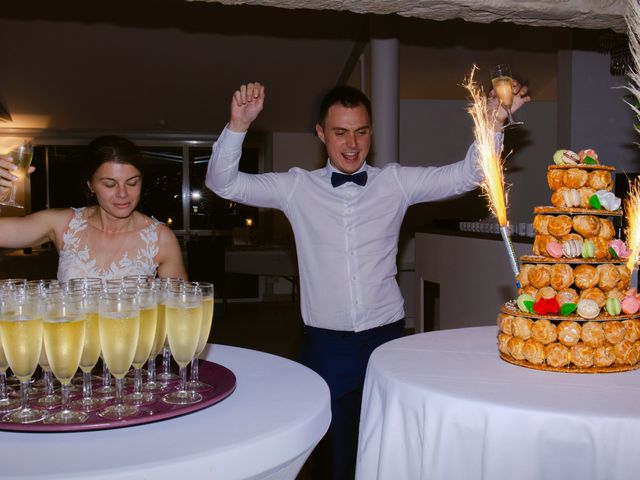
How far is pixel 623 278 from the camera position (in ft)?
5.69

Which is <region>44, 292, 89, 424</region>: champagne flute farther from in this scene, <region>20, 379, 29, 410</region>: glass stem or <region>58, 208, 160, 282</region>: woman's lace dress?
<region>58, 208, 160, 282</region>: woman's lace dress

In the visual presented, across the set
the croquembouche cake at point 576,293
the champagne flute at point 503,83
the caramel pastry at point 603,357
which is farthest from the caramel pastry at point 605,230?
the champagne flute at point 503,83

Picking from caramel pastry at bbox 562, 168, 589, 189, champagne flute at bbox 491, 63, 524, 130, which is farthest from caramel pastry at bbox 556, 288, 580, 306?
Result: champagne flute at bbox 491, 63, 524, 130

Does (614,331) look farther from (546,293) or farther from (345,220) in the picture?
(345,220)

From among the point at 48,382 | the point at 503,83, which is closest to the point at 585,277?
the point at 503,83

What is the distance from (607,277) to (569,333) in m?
0.19

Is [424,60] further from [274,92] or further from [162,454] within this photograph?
[162,454]

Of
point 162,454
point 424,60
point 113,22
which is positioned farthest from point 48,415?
point 424,60

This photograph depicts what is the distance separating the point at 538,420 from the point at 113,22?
747 cm

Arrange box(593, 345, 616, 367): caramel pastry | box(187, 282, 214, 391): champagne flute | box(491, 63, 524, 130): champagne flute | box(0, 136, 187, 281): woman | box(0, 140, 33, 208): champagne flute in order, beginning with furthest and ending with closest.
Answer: box(0, 136, 187, 281): woman → box(491, 63, 524, 130): champagne flute → box(0, 140, 33, 208): champagne flute → box(593, 345, 616, 367): caramel pastry → box(187, 282, 214, 391): champagne flute

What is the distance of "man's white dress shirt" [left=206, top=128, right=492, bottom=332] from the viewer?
105 inches

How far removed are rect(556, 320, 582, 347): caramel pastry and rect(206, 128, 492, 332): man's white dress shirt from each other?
1.08 meters

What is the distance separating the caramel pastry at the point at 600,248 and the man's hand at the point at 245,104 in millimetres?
1329

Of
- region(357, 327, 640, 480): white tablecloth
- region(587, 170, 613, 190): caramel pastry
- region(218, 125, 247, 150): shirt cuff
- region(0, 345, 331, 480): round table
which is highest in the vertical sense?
region(218, 125, 247, 150): shirt cuff
